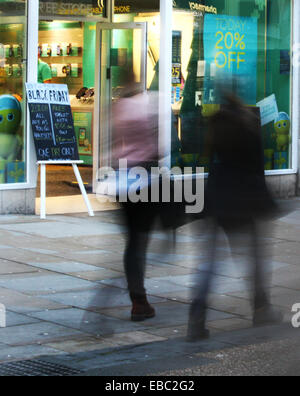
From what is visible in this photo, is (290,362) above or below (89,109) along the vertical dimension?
below

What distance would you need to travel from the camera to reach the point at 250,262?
6.96 metres

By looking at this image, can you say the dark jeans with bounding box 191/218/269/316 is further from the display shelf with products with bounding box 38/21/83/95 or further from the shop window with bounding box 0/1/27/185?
the display shelf with products with bounding box 38/21/83/95

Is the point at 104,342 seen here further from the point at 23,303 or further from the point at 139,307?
the point at 23,303

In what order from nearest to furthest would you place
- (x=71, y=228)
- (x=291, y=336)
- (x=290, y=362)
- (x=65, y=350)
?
(x=290, y=362), (x=65, y=350), (x=291, y=336), (x=71, y=228)

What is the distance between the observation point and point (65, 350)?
5.96 metres

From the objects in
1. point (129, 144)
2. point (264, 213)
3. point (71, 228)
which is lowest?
point (71, 228)

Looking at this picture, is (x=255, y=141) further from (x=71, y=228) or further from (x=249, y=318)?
(x=71, y=228)

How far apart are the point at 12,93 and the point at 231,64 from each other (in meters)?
4.10

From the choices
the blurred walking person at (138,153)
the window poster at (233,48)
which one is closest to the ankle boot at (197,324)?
the blurred walking person at (138,153)

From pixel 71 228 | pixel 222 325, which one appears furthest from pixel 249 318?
pixel 71 228

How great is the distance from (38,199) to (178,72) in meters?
2.92

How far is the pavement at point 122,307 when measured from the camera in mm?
5660
